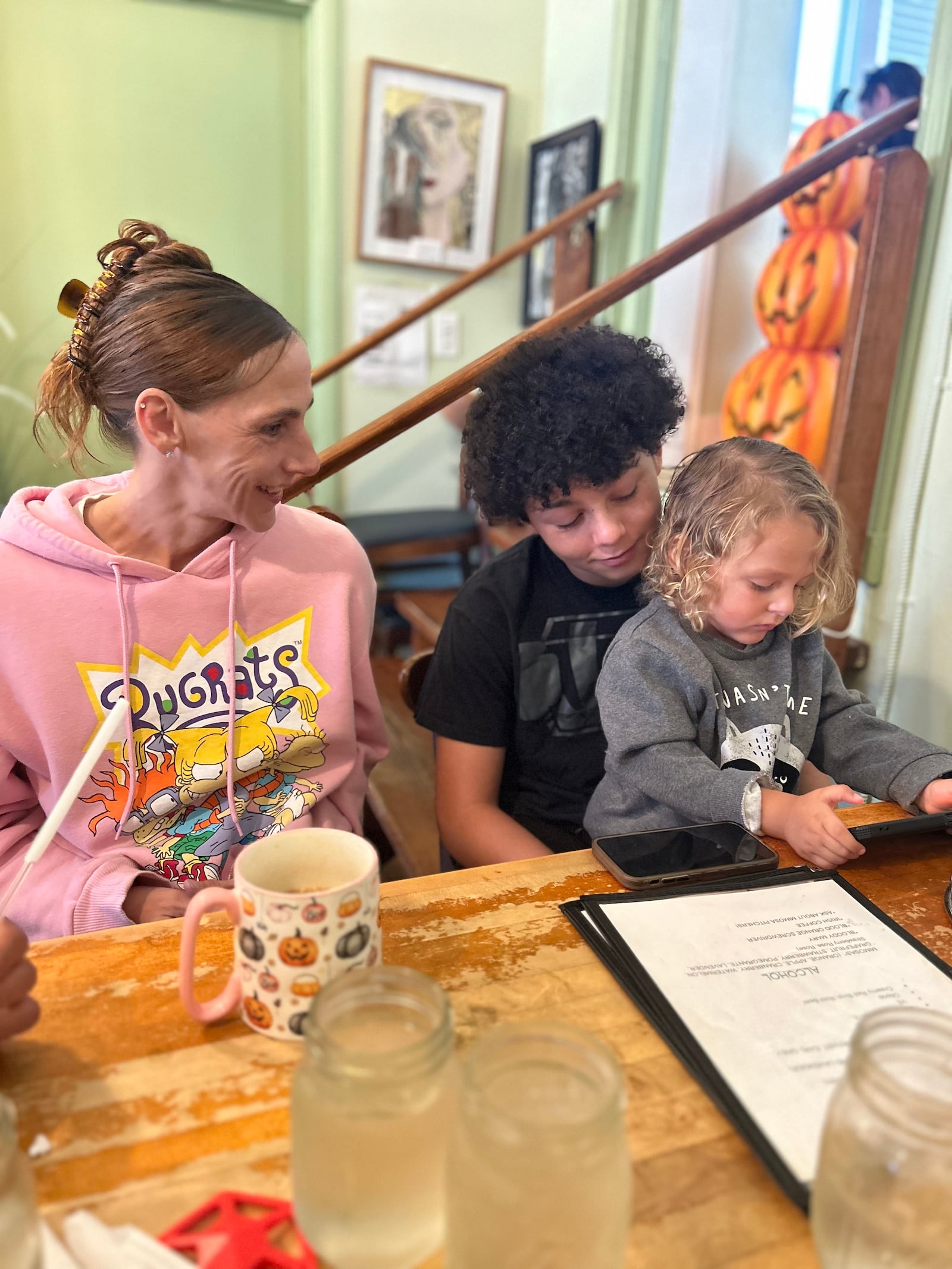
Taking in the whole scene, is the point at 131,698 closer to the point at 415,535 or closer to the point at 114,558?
the point at 114,558

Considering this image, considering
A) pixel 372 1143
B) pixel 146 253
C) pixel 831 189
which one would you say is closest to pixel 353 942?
pixel 372 1143

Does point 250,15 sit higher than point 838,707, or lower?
higher

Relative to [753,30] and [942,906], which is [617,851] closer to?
[942,906]

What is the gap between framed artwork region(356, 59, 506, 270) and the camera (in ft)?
11.7

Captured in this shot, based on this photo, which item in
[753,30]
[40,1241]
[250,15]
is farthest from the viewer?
[250,15]

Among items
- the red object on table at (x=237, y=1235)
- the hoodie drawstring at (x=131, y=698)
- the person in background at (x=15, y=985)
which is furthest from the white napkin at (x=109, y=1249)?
the hoodie drawstring at (x=131, y=698)

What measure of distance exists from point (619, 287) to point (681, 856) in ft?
4.23

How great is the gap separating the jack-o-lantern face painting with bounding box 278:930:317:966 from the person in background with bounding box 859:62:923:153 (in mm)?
2180

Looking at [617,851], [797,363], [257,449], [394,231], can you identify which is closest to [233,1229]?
[617,851]

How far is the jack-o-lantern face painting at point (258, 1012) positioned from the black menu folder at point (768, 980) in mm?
264

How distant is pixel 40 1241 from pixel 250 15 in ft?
13.3

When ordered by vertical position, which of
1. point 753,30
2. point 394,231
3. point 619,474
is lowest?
point 619,474

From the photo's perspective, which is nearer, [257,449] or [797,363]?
[257,449]

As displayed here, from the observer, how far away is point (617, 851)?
2.87 ft
